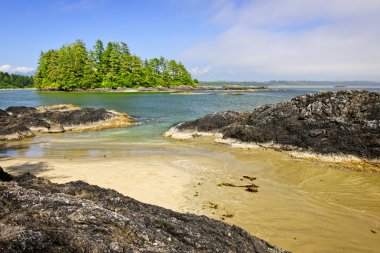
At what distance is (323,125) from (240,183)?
8.89 m

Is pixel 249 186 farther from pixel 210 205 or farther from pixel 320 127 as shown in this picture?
pixel 320 127

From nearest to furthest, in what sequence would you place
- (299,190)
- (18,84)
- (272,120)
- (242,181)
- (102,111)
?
(299,190) → (242,181) → (272,120) → (102,111) → (18,84)

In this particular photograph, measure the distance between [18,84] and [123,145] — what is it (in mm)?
159475

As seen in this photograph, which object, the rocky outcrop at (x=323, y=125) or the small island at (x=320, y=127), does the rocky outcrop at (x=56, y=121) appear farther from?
the rocky outcrop at (x=323, y=125)

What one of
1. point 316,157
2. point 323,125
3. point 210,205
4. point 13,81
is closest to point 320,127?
point 323,125

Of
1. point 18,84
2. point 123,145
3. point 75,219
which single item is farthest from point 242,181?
point 18,84

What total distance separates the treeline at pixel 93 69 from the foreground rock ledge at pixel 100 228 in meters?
103

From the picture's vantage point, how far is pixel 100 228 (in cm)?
430

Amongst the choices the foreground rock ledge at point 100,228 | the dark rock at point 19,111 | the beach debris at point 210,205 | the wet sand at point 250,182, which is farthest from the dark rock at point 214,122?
the dark rock at point 19,111

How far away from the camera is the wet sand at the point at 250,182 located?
8656 mm

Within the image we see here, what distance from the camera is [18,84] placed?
15575 centimetres

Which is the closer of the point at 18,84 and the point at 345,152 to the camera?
the point at 345,152

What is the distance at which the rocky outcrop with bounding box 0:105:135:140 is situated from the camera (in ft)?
82.9

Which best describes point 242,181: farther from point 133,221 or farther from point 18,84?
point 18,84
